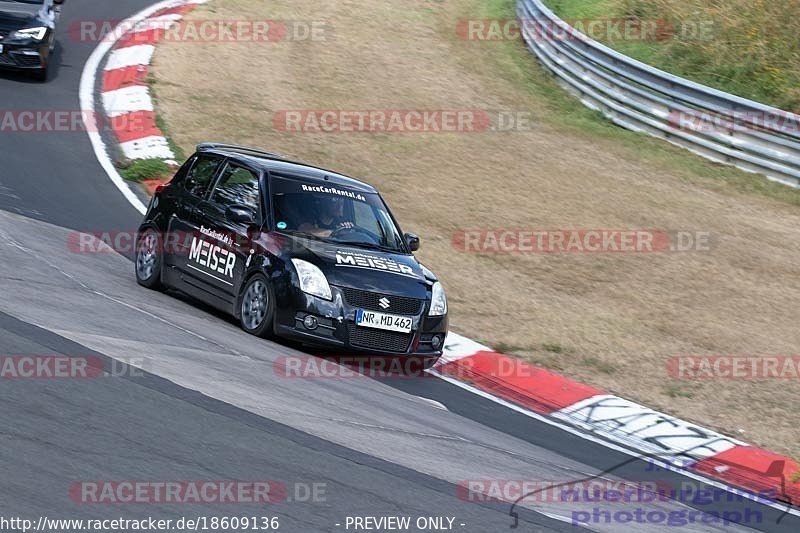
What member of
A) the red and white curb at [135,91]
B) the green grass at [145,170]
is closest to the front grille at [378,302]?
the green grass at [145,170]

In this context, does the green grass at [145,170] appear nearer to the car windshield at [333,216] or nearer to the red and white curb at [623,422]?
the car windshield at [333,216]

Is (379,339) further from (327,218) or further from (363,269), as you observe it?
(327,218)

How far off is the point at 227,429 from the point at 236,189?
14.5 feet

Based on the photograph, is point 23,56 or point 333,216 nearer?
point 333,216

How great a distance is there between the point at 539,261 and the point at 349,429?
7.00 meters

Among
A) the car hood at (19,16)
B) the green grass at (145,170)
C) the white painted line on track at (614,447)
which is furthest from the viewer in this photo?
the car hood at (19,16)

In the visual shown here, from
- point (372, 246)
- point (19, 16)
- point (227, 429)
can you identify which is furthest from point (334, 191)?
point (19, 16)

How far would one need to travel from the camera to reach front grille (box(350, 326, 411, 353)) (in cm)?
926

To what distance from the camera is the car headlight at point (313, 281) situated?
9234 millimetres

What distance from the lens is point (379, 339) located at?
9359mm

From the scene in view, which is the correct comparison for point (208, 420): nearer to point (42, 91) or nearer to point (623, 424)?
point (623, 424)

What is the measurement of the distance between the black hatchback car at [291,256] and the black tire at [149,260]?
0.4 inches

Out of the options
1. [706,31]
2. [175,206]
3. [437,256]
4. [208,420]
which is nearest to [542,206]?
[437,256]

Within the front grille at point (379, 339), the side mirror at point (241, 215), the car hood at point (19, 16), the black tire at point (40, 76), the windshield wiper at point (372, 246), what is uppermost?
the car hood at point (19, 16)
